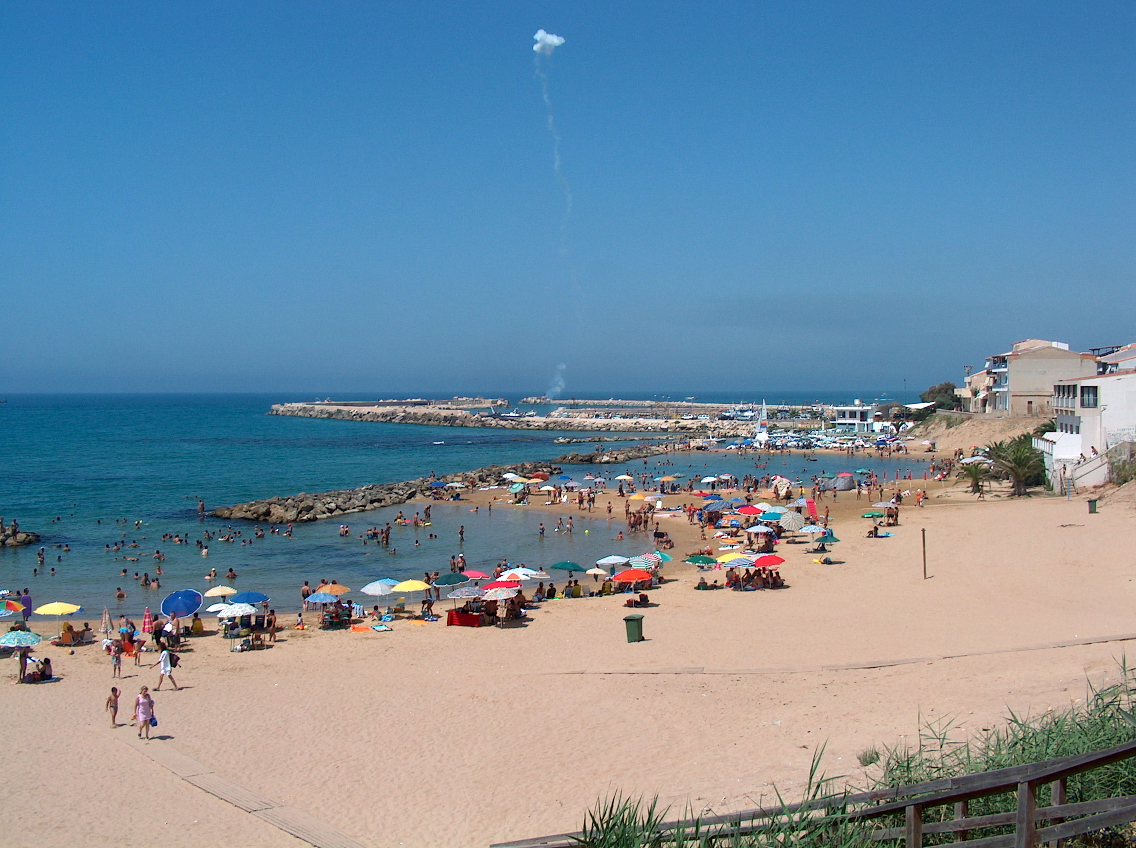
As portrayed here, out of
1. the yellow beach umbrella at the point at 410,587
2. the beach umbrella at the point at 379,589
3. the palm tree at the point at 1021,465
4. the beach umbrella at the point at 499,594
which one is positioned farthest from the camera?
the palm tree at the point at 1021,465

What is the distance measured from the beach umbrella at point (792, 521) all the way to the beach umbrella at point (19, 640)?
72.6 feet

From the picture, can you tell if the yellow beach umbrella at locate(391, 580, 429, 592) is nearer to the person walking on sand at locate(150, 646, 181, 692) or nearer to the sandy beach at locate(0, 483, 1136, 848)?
the sandy beach at locate(0, 483, 1136, 848)

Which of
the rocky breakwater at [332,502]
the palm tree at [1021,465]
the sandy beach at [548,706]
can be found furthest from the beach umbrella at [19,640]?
the palm tree at [1021,465]

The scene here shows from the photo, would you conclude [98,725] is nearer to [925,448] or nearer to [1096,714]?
[1096,714]


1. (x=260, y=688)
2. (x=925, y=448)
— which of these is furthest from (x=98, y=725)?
(x=925, y=448)

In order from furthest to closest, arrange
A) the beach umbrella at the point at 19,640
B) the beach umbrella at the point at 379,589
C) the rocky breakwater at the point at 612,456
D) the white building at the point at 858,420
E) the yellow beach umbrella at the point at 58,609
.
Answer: the white building at the point at 858,420 → the rocky breakwater at the point at 612,456 → the beach umbrella at the point at 379,589 → the yellow beach umbrella at the point at 58,609 → the beach umbrella at the point at 19,640

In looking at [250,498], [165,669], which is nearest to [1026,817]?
[165,669]

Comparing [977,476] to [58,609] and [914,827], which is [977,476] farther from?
[914,827]

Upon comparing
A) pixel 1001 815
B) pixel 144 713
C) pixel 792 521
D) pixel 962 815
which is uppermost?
pixel 1001 815

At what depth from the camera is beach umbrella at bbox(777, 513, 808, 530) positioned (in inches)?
1137

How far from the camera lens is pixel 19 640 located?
1739 centimetres

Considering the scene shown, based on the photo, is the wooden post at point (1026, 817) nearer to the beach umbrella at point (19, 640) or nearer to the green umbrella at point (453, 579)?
the beach umbrella at point (19, 640)

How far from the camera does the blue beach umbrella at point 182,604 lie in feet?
63.0

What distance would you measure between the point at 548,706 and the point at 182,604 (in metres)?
10.8
